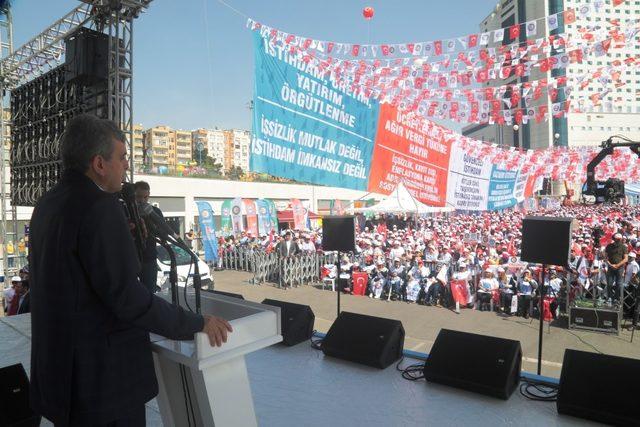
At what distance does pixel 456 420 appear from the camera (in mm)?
2754

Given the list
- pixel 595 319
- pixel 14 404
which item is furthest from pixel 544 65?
pixel 14 404

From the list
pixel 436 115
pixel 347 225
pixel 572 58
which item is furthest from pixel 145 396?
pixel 436 115

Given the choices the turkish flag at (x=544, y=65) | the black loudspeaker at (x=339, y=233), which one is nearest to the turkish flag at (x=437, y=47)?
the turkish flag at (x=544, y=65)

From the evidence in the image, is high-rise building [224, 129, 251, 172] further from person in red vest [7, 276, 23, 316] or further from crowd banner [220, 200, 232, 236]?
person in red vest [7, 276, 23, 316]

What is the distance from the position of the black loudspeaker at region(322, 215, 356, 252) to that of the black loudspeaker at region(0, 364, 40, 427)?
4.38 meters

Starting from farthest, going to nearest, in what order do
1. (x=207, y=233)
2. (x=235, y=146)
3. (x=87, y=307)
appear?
(x=235, y=146), (x=207, y=233), (x=87, y=307)

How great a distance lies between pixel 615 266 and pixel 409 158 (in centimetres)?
667

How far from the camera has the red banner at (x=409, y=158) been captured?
12039mm

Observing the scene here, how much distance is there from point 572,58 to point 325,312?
25.1 ft

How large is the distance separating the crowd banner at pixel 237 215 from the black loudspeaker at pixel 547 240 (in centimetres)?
1489

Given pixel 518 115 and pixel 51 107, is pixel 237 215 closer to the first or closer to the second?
pixel 51 107

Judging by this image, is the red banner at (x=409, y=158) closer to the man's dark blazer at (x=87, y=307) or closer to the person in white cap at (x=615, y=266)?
the person in white cap at (x=615, y=266)

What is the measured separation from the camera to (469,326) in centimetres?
913

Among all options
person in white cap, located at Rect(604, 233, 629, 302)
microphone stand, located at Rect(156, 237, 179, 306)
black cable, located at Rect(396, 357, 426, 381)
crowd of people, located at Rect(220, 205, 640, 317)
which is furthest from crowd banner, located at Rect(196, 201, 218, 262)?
microphone stand, located at Rect(156, 237, 179, 306)
